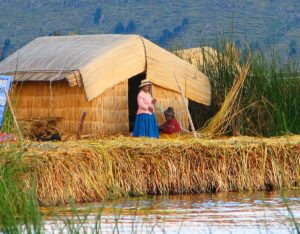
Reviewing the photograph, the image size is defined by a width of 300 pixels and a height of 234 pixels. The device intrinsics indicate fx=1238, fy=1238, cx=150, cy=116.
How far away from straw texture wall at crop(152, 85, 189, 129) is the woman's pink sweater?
31.0 inches

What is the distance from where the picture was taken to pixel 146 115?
57.8 feet

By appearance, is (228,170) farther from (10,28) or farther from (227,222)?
(10,28)

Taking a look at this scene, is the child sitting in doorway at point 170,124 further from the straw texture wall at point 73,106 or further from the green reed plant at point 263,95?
the green reed plant at point 263,95

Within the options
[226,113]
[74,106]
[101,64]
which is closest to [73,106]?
[74,106]

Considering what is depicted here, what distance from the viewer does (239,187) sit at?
47.1 ft

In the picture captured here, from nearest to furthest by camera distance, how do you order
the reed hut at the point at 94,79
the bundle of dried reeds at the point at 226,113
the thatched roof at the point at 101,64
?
1. the thatched roof at the point at 101,64
2. the reed hut at the point at 94,79
3. the bundle of dried reeds at the point at 226,113

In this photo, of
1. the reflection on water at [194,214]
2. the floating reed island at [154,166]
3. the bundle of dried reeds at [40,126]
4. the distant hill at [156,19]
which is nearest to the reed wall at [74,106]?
the bundle of dried reeds at [40,126]

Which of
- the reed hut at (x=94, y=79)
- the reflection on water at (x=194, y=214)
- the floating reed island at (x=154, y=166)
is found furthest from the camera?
the reed hut at (x=94, y=79)

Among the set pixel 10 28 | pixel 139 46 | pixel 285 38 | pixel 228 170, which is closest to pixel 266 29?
pixel 285 38

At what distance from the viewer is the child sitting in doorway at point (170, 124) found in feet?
59.3

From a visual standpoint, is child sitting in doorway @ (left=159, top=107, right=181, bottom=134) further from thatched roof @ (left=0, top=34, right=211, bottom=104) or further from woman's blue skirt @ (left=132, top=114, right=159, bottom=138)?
thatched roof @ (left=0, top=34, right=211, bottom=104)

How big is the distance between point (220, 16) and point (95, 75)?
41.3 metres

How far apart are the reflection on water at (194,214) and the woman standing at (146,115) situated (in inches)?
142

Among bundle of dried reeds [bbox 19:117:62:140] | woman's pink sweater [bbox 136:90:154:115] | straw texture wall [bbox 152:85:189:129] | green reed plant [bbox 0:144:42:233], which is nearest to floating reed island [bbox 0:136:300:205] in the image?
green reed plant [bbox 0:144:42:233]
